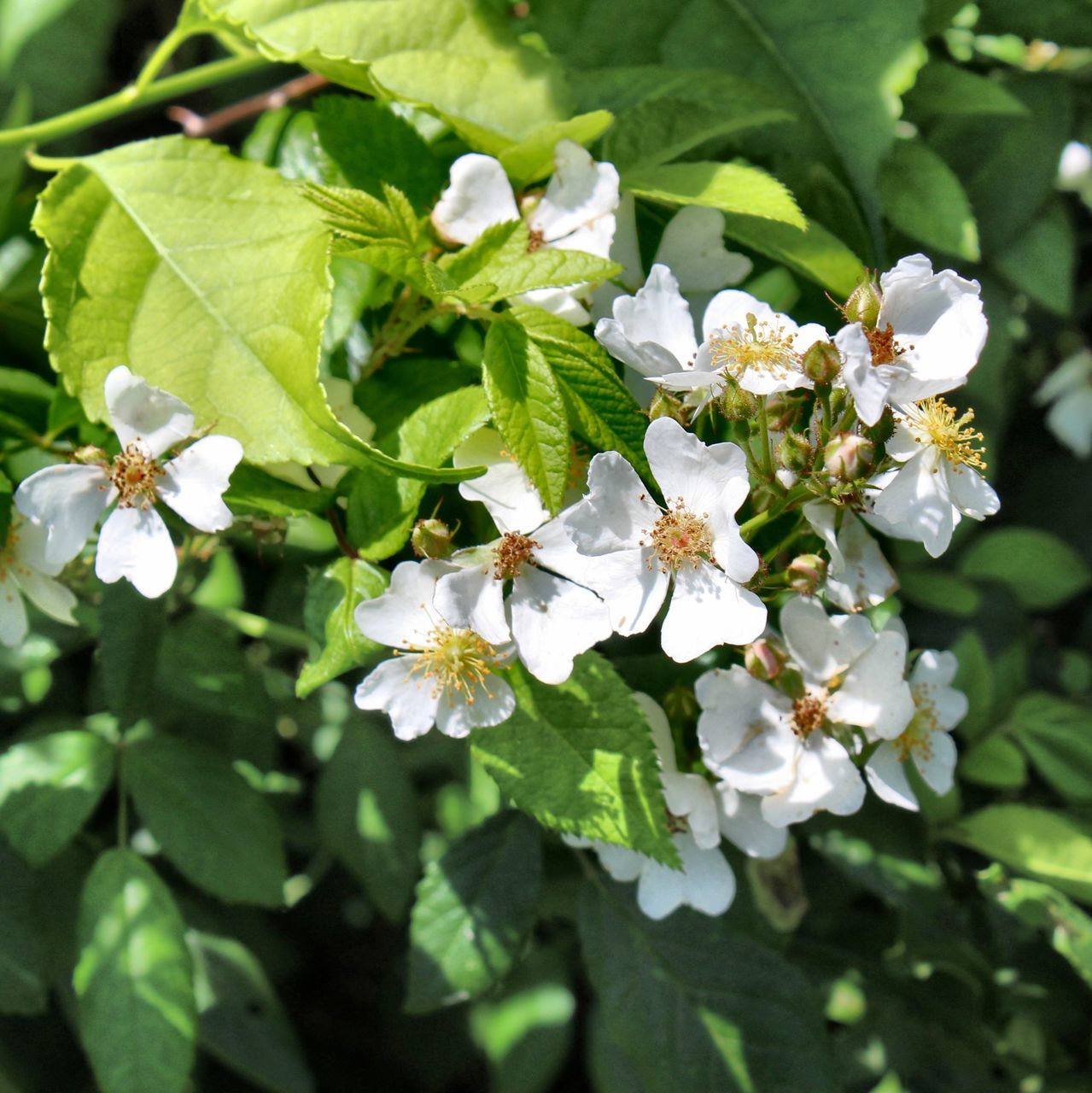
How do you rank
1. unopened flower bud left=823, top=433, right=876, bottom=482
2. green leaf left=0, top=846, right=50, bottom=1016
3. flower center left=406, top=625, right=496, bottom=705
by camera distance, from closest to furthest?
unopened flower bud left=823, top=433, right=876, bottom=482, flower center left=406, top=625, right=496, bottom=705, green leaf left=0, top=846, right=50, bottom=1016

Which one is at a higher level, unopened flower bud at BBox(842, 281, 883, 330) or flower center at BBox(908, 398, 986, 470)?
unopened flower bud at BBox(842, 281, 883, 330)

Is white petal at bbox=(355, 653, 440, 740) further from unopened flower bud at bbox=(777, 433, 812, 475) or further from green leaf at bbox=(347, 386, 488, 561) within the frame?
unopened flower bud at bbox=(777, 433, 812, 475)

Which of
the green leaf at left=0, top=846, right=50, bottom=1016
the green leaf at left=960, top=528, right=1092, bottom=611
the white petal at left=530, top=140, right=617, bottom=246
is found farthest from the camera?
the green leaf at left=960, top=528, right=1092, bottom=611

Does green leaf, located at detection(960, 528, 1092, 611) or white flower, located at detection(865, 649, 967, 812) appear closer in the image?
white flower, located at detection(865, 649, 967, 812)

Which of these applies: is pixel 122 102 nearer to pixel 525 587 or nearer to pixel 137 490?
pixel 137 490

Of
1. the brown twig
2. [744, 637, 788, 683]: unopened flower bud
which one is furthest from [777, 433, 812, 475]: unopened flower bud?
the brown twig

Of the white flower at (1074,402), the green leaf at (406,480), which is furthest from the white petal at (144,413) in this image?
the white flower at (1074,402)

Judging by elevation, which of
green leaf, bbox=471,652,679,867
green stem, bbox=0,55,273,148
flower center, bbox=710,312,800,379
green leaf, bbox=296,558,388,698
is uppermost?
green stem, bbox=0,55,273,148
